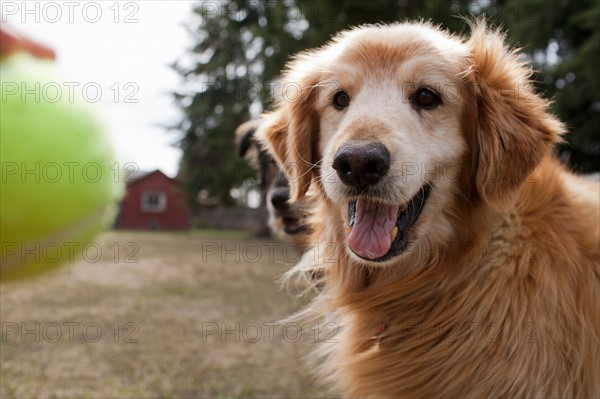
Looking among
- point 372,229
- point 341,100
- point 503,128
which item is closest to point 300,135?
point 341,100

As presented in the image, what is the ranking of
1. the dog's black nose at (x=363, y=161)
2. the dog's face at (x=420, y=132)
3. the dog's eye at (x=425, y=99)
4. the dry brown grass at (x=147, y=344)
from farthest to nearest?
the dry brown grass at (x=147, y=344) → the dog's eye at (x=425, y=99) → the dog's face at (x=420, y=132) → the dog's black nose at (x=363, y=161)

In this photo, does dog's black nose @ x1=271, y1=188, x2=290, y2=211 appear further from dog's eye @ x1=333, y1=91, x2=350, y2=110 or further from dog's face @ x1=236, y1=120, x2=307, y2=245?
dog's eye @ x1=333, y1=91, x2=350, y2=110

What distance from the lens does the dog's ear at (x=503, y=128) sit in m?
2.71

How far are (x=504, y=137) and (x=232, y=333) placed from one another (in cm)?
382

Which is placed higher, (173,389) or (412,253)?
(412,253)

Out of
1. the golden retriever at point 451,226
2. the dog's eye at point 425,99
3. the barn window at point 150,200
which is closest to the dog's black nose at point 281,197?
the golden retriever at point 451,226

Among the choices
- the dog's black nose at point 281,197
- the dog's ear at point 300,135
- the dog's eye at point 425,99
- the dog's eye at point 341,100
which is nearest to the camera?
the dog's eye at point 425,99

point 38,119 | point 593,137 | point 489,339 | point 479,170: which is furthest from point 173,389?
point 593,137

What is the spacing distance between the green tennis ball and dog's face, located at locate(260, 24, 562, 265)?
1.17 m

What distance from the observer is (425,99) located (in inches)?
111

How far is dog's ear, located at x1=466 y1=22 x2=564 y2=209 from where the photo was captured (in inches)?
106

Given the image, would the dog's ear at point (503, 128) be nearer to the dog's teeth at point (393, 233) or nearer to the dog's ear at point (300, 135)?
the dog's teeth at point (393, 233)

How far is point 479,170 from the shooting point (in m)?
2.78

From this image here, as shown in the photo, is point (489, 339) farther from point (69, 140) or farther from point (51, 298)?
point (51, 298)
